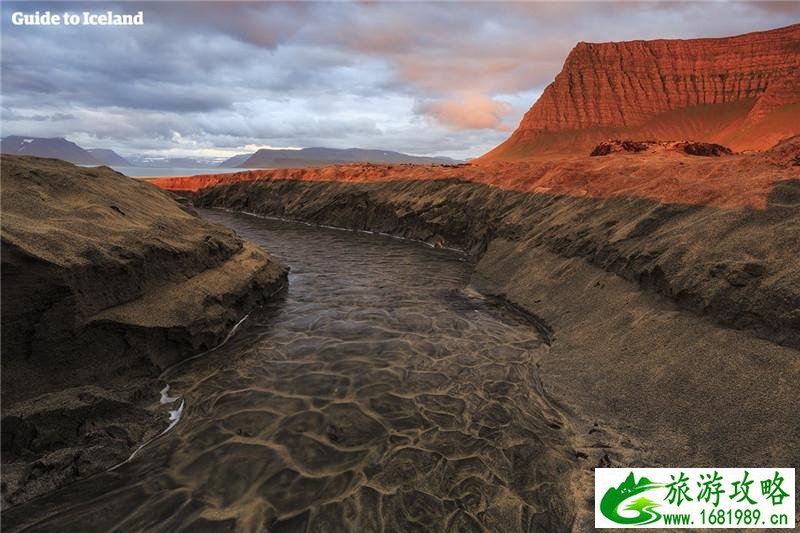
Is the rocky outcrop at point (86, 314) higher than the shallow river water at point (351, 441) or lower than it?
higher

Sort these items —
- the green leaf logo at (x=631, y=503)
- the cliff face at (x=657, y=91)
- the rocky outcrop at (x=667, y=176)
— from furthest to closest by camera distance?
the cliff face at (x=657, y=91)
the rocky outcrop at (x=667, y=176)
the green leaf logo at (x=631, y=503)

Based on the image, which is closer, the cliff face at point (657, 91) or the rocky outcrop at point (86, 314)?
the rocky outcrop at point (86, 314)

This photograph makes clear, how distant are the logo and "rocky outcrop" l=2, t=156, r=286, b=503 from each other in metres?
6.00

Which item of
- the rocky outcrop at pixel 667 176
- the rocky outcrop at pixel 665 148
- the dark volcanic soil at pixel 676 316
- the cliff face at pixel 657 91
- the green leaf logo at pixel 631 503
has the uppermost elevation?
the cliff face at pixel 657 91

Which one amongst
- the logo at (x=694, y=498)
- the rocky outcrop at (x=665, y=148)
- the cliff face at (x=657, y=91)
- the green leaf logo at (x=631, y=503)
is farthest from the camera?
the cliff face at (x=657, y=91)

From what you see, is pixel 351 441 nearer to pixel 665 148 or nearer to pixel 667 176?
pixel 667 176

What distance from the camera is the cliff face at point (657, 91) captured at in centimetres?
8288

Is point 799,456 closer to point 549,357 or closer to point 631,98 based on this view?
point 549,357

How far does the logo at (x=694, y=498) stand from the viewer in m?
4.09

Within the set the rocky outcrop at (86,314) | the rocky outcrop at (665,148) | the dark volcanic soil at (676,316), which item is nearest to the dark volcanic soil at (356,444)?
the rocky outcrop at (86,314)

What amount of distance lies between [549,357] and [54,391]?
8.21 meters

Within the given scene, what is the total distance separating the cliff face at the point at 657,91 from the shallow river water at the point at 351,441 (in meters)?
90.7

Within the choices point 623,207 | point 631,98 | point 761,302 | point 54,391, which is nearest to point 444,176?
point 623,207

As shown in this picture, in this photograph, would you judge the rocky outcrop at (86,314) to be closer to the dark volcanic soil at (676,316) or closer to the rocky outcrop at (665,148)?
the dark volcanic soil at (676,316)
